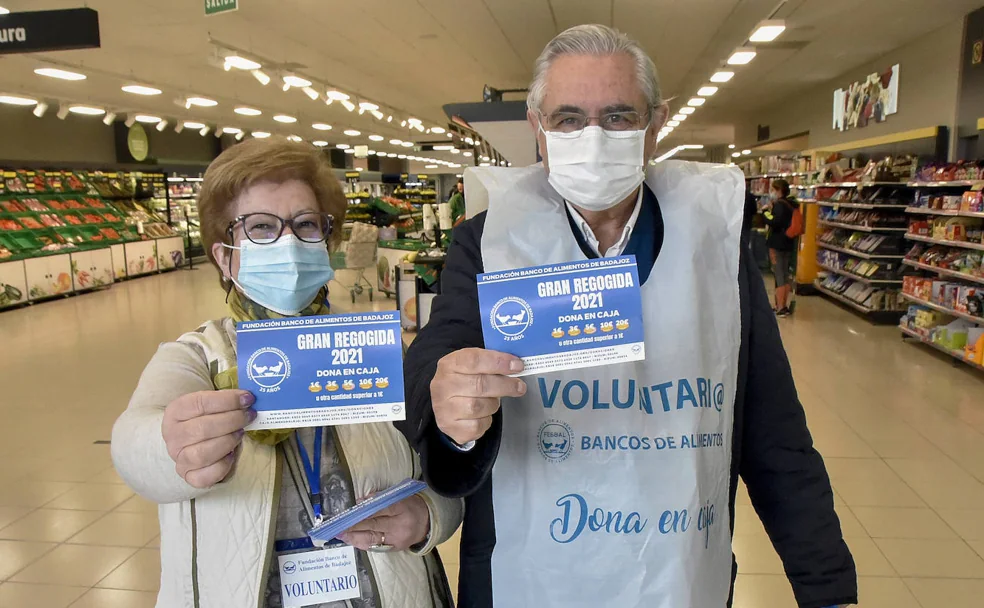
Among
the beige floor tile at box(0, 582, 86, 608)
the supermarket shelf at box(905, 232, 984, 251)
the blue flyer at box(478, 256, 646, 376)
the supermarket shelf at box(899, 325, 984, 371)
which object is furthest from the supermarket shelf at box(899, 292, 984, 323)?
the beige floor tile at box(0, 582, 86, 608)

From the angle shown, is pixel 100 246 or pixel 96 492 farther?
pixel 100 246

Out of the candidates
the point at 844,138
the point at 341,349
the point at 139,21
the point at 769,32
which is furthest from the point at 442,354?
the point at 844,138

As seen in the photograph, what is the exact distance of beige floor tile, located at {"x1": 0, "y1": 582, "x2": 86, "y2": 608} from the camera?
321 cm

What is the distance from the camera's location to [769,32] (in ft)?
23.6

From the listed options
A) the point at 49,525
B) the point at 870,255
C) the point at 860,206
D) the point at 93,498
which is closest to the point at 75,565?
the point at 49,525

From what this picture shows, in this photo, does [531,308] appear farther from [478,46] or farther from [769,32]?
[478,46]

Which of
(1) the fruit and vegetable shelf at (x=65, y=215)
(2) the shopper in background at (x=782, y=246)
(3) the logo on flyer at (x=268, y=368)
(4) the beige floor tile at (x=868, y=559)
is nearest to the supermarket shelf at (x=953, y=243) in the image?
(2) the shopper in background at (x=782, y=246)

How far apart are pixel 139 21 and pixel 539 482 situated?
8732 mm

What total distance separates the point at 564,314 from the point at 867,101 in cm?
1248

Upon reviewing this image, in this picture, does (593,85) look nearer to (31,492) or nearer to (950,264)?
(31,492)

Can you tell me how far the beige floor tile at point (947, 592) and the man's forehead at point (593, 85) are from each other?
302 centimetres

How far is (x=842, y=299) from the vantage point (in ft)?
34.0

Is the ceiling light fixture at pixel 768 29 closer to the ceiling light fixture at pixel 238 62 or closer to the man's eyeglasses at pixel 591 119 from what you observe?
the ceiling light fixture at pixel 238 62

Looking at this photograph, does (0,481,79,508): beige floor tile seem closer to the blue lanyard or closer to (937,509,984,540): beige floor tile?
the blue lanyard
